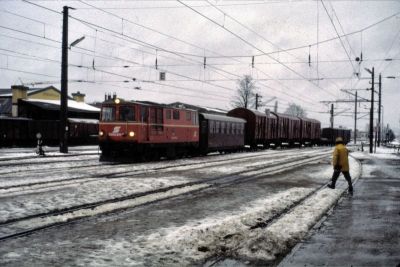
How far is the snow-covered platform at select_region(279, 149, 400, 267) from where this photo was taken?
609cm

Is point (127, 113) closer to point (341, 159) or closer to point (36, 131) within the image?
point (341, 159)

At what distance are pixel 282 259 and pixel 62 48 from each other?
24.5m

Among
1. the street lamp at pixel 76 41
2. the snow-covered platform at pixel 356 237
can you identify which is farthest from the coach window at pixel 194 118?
the snow-covered platform at pixel 356 237

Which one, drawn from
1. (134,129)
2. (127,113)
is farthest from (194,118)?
(134,129)

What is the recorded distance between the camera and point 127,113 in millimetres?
22109

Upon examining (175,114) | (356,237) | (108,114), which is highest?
(175,114)

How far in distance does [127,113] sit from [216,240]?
15.7 m

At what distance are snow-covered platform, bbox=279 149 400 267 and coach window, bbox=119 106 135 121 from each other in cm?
1244

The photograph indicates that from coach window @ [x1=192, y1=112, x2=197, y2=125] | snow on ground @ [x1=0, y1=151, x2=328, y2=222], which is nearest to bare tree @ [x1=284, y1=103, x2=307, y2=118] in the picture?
coach window @ [x1=192, y1=112, x2=197, y2=125]

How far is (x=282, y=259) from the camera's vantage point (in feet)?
20.1

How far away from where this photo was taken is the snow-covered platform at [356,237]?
240 inches

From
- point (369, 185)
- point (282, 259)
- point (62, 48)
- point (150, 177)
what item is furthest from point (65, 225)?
point (62, 48)

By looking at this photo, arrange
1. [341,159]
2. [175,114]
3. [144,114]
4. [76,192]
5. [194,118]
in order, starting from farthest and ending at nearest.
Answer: [194,118] → [175,114] → [144,114] → [341,159] → [76,192]

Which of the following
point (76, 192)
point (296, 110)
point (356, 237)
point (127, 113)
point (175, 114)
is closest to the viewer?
point (356, 237)
